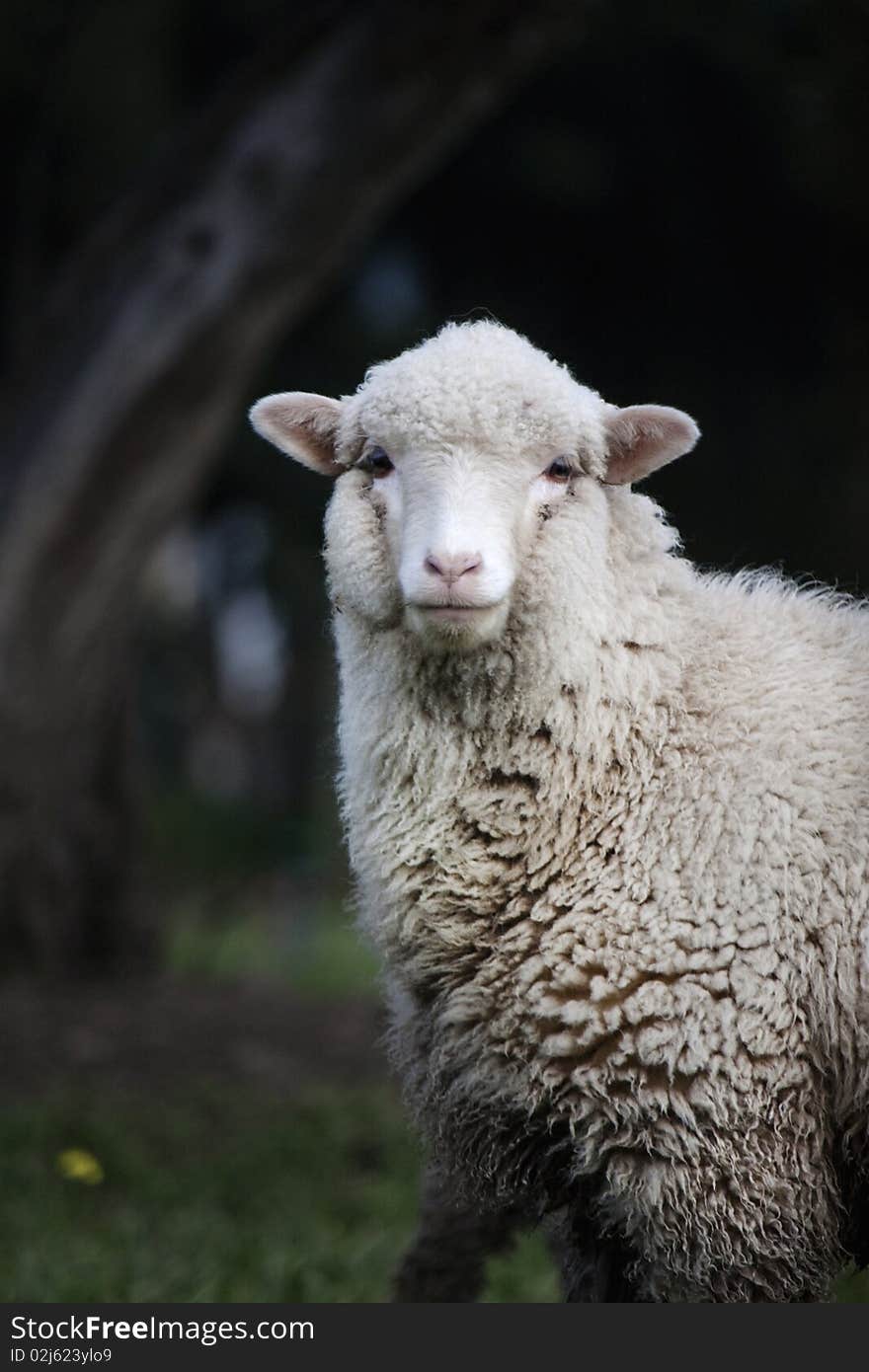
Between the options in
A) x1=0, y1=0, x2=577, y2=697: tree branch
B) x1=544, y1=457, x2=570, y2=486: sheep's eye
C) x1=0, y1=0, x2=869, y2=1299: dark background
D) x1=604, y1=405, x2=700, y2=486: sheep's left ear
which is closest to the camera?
x1=544, y1=457, x2=570, y2=486: sheep's eye

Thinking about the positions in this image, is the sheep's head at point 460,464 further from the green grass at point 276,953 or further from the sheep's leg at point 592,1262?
the green grass at point 276,953

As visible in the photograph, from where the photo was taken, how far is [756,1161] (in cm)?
336

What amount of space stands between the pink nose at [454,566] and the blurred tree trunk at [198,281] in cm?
456

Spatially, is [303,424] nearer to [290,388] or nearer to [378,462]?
[378,462]

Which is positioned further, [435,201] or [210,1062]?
[435,201]

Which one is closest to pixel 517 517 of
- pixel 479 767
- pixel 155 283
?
pixel 479 767

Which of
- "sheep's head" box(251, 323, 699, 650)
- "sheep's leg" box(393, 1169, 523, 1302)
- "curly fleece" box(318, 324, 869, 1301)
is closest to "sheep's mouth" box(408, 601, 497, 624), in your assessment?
"sheep's head" box(251, 323, 699, 650)

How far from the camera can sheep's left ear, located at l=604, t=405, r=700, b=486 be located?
3.78m

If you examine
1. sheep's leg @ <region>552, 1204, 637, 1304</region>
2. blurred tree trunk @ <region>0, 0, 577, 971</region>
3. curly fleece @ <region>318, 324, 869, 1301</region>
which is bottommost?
sheep's leg @ <region>552, 1204, 637, 1304</region>

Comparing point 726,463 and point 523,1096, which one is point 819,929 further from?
point 726,463

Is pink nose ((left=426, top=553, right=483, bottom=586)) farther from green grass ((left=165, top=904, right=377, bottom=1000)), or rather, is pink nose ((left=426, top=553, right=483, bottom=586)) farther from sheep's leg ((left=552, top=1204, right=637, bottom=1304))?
green grass ((left=165, top=904, right=377, bottom=1000))

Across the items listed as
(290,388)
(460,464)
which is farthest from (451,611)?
(290,388)

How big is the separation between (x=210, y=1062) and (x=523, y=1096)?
470cm

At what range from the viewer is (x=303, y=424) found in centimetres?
399
